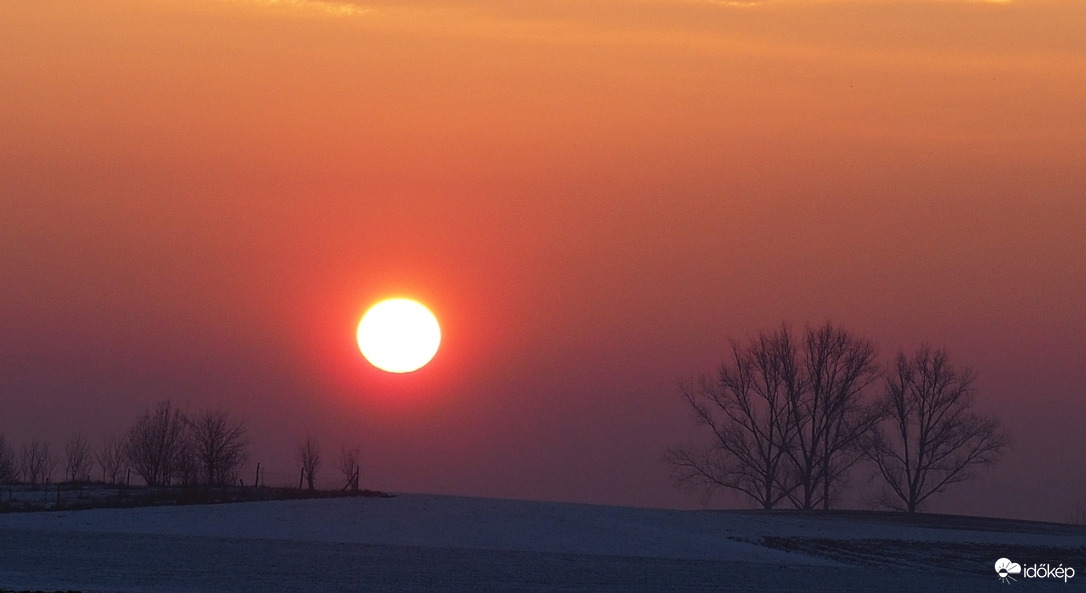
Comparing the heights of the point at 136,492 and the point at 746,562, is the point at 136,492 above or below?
above

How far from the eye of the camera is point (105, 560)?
1196 inches

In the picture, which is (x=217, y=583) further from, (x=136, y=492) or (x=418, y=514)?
(x=136, y=492)

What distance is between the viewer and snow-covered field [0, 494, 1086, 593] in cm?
2895

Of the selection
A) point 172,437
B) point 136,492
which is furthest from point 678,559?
point 172,437

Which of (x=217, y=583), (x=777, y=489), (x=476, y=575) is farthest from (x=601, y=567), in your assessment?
(x=777, y=489)

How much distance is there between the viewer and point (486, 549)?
3791 centimetres

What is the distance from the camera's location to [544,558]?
118ft

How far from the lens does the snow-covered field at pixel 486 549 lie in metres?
29.0

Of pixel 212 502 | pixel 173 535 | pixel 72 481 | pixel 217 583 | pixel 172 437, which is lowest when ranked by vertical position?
pixel 217 583

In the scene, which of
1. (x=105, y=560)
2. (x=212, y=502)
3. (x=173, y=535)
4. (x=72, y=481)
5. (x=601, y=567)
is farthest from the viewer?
(x=72, y=481)

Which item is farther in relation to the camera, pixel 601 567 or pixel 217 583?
pixel 601 567

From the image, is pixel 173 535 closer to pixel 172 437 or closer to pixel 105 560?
pixel 105 560

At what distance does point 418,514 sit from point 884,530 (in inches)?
786

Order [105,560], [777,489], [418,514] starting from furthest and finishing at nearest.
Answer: [777,489]
[418,514]
[105,560]
